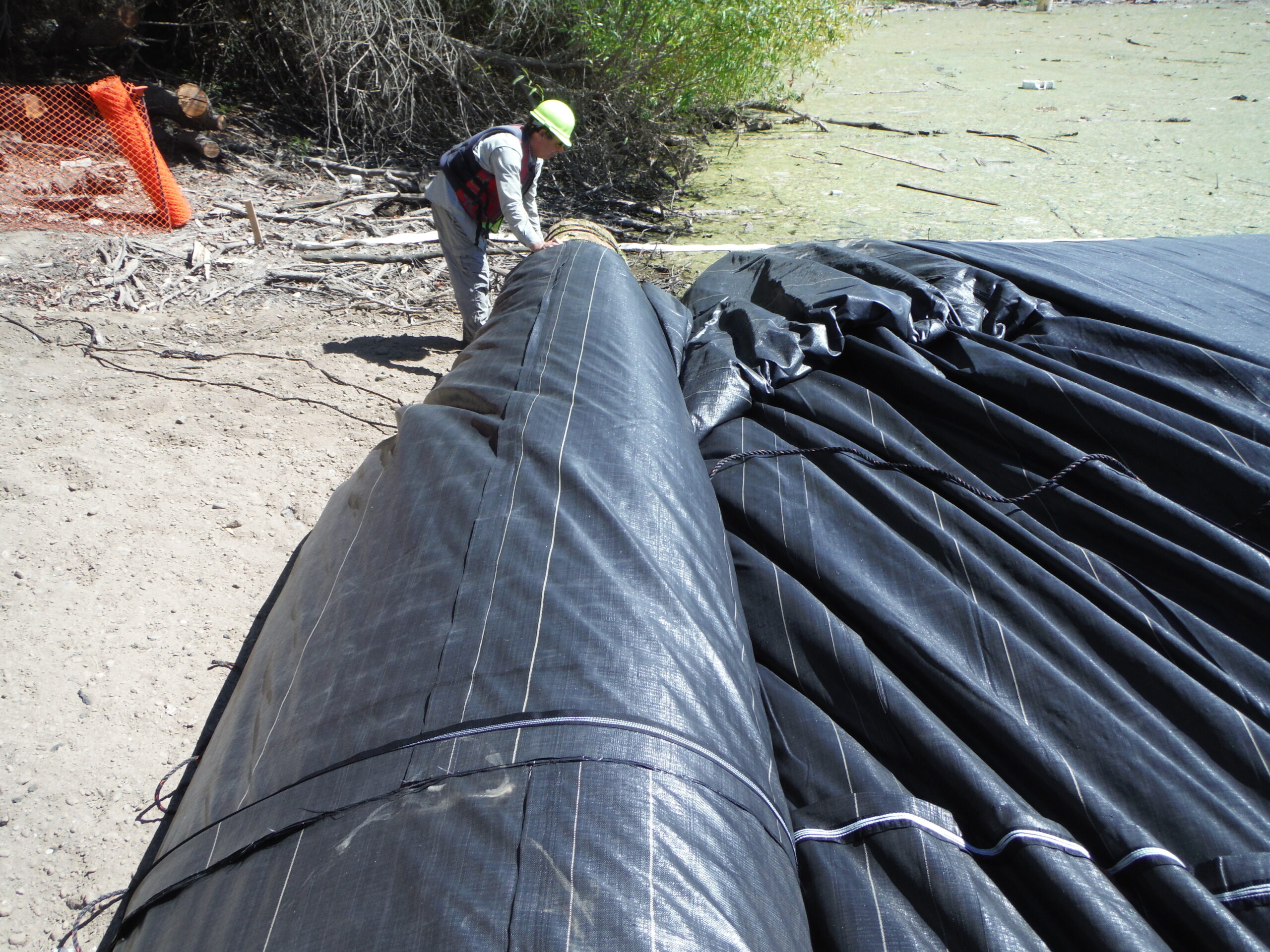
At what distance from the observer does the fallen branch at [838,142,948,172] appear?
7883 millimetres

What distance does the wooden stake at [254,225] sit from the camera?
17.4 feet

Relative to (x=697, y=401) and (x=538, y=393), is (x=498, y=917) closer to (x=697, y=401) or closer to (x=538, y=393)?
A: (x=538, y=393)

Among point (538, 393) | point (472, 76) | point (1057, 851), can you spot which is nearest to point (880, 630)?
point (1057, 851)

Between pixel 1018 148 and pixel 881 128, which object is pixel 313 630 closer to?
pixel 1018 148

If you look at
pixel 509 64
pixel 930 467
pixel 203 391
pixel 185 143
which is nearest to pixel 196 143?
pixel 185 143

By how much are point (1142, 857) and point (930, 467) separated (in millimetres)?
1025

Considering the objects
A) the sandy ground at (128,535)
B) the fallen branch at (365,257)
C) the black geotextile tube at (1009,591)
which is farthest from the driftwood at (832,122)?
the black geotextile tube at (1009,591)

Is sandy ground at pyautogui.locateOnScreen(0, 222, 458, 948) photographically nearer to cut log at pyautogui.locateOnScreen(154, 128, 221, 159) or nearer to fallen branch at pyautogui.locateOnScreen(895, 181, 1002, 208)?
cut log at pyautogui.locateOnScreen(154, 128, 221, 159)

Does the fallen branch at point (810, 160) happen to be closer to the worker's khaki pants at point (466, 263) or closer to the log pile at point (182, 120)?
the worker's khaki pants at point (466, 263)

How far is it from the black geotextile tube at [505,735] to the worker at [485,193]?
2.68m

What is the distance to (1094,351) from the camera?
234 cm

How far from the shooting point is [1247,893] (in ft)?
3.81

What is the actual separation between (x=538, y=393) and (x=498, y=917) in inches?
47.9

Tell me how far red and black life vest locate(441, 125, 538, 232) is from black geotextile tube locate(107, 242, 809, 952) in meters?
2.87
